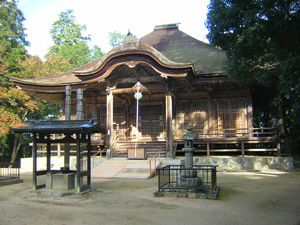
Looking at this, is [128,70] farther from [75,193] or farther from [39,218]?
[39,218]

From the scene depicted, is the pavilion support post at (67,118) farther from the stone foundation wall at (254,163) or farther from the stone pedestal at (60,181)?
the stone foundation wall at (254,163)

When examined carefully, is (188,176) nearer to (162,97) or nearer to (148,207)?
(148,207)

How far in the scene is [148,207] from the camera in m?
7.14

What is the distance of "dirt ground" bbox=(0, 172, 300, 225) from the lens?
19.7ft

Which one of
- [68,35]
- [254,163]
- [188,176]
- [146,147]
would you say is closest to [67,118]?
[188,176]

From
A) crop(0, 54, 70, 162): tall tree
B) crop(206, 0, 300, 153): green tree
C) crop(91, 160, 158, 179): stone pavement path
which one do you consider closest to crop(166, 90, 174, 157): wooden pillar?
crop(91, 160, 158, 179): stone pavement path

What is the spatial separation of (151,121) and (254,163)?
270 inches

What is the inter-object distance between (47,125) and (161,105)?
10.2m

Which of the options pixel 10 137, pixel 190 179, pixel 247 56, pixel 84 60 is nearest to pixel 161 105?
pixel 247 56

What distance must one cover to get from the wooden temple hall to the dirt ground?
18.8ft

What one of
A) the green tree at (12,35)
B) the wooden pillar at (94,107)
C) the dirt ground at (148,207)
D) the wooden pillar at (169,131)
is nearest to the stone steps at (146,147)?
the wooden pillar at (169,131)

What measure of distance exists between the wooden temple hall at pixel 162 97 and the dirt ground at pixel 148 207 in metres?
5.74

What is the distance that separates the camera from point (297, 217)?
6129mm

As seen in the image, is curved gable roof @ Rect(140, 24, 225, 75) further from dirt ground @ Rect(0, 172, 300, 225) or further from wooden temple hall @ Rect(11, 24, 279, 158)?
dirt ground @ Rect(0, 172, 300, 225)
